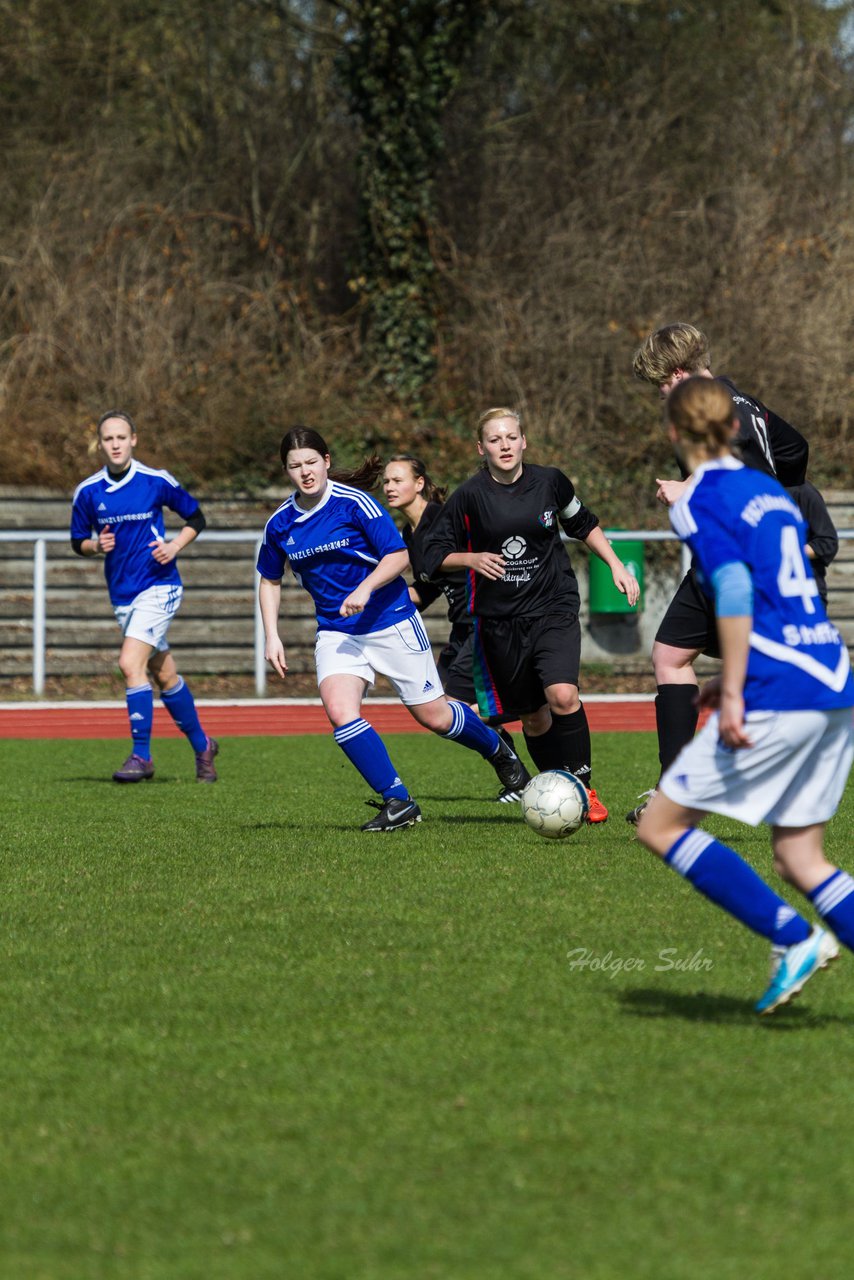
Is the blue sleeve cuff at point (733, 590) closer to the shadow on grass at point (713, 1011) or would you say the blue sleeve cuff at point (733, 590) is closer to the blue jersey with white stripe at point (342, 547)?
the shadow on grass at point (713, 1011)

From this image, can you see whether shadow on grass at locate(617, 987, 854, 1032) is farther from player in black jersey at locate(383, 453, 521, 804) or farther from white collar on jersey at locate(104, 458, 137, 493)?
white collar on jersey at locate(104, 458, 137, 493)

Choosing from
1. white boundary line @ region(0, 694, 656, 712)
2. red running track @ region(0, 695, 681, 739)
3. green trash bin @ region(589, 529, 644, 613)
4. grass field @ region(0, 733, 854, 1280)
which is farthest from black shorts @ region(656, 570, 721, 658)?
green trash bin @ region(589, 529, 644, 613)

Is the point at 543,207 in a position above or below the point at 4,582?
above

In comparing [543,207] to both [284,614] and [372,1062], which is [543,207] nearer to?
[284,614]

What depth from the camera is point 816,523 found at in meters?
7.24

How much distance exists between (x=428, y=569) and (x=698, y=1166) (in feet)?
16.7

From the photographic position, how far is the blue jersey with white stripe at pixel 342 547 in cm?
774

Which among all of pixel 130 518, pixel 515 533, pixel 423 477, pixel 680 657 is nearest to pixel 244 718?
pixel 130 518

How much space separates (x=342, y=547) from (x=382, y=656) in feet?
1.77

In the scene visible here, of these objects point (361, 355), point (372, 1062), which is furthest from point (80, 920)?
point (361, 355)

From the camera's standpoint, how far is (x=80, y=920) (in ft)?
18.7

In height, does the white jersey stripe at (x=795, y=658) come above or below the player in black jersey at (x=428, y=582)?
above

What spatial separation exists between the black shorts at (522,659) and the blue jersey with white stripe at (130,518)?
2.73m

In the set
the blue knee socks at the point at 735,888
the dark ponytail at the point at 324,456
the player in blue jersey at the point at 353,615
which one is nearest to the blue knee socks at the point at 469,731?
the player in blue jersey at the point at 353,615
